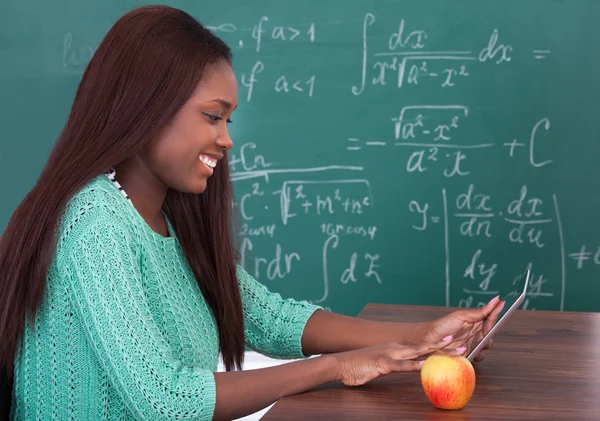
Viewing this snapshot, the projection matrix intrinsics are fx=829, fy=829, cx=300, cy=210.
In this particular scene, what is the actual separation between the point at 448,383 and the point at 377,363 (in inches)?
7.1

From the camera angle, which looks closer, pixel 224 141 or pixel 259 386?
pixel 259 386

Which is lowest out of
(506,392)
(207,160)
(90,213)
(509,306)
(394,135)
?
(506,392)

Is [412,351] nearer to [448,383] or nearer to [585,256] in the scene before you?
[448,383]

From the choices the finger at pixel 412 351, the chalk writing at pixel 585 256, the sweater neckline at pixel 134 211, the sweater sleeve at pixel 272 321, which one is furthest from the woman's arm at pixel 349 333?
the chalk writing at pixel 585 256

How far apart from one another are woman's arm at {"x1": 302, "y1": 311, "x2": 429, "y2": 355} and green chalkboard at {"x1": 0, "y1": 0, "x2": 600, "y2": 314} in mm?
1636

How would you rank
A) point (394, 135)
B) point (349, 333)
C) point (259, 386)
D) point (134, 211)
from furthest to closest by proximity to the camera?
point (394, 135) < point (349, 333) < point (134, 211) < point (259, 386)

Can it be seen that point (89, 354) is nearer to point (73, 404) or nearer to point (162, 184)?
point (73, 404)

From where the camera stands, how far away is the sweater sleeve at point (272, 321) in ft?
5.48

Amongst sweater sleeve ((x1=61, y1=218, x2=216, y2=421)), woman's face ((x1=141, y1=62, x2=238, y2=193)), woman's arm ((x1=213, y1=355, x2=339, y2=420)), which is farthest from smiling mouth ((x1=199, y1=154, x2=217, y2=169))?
woman's arm ((x1=213, y1=355, x2=339, y2=420))

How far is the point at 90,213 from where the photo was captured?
1270 mm

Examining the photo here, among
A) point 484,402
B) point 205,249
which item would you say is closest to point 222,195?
point 205,249

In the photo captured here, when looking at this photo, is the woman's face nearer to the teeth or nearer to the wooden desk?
the teeth

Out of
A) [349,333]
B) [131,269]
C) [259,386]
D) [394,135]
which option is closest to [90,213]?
[131,269]

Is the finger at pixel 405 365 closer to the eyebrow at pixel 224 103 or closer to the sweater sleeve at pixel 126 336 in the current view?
the sweater sleeve at pixel 126 336
